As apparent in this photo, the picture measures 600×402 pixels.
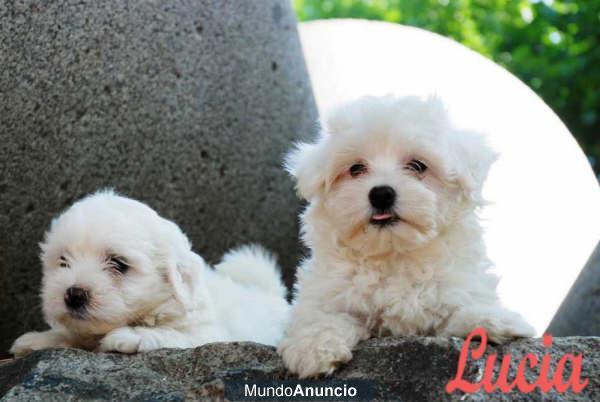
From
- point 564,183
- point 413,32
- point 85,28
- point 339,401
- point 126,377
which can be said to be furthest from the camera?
point 413,32

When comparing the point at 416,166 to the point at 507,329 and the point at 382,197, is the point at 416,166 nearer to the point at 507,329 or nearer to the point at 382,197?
the point at 382,197

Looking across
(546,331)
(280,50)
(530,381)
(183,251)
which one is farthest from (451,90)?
(530,381)

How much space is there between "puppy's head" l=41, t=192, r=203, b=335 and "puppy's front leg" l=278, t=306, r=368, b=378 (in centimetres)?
86

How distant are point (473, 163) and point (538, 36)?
8.69 meters

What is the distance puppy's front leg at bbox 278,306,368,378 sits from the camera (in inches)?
147

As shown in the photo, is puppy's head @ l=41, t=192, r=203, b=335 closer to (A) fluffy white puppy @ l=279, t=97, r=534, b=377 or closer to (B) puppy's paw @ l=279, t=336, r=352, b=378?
(A) fluffy white puppy @ l=279, t=97, r=534, b=377

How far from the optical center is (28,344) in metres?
4.48

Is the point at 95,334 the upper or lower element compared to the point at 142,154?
lower

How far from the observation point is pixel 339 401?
3590 millimetres

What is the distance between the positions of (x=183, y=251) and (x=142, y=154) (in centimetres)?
125

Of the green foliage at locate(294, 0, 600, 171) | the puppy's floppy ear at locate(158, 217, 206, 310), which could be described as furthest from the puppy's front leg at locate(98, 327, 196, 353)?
the green foliage at locate(294, 0, 600, 171)

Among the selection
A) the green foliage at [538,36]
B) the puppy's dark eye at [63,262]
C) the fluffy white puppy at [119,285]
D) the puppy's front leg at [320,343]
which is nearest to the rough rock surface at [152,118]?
the fluffy white puppy at [119,285]

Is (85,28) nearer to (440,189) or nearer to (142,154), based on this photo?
(142,154)

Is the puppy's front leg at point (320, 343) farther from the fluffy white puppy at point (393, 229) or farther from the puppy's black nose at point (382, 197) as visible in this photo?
the puppy's black nose at point (382, 197)
